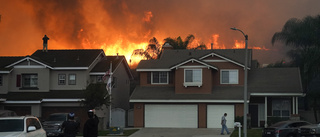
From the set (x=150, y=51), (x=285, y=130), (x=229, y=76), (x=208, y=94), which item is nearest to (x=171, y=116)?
(x=208, y=94)

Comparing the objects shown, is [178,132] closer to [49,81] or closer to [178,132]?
[178,132]

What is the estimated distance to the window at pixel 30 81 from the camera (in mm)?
51125

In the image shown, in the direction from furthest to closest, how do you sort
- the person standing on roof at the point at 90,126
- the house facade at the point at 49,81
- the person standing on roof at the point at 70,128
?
the house facade at the point at 49,81 < the person standing on roof at the point at 70,128 < the person standing on roof at the point at 90,126

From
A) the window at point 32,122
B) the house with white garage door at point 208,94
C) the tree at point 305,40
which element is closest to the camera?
the window at point 32,122

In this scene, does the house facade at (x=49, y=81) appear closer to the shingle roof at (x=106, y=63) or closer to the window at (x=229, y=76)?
the shingle roof at (x=106, y=63)

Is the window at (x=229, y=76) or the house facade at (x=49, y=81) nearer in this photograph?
the house facade at (x=49, y=81)

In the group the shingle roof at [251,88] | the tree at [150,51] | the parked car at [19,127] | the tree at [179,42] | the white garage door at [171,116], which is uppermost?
the tree at [179,42]

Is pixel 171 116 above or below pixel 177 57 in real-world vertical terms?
below

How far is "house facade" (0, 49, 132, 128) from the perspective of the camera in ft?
159

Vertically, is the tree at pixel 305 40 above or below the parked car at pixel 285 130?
above

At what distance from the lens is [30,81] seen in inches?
2015

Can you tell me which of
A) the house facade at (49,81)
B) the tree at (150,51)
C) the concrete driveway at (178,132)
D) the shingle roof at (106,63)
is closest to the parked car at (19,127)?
the concrete driveway at (178,132)

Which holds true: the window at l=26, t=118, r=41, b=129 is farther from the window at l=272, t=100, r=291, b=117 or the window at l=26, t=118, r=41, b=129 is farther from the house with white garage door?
the window at l=272, t=100, r=291, b=117

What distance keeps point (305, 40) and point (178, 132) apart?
73.3ft
